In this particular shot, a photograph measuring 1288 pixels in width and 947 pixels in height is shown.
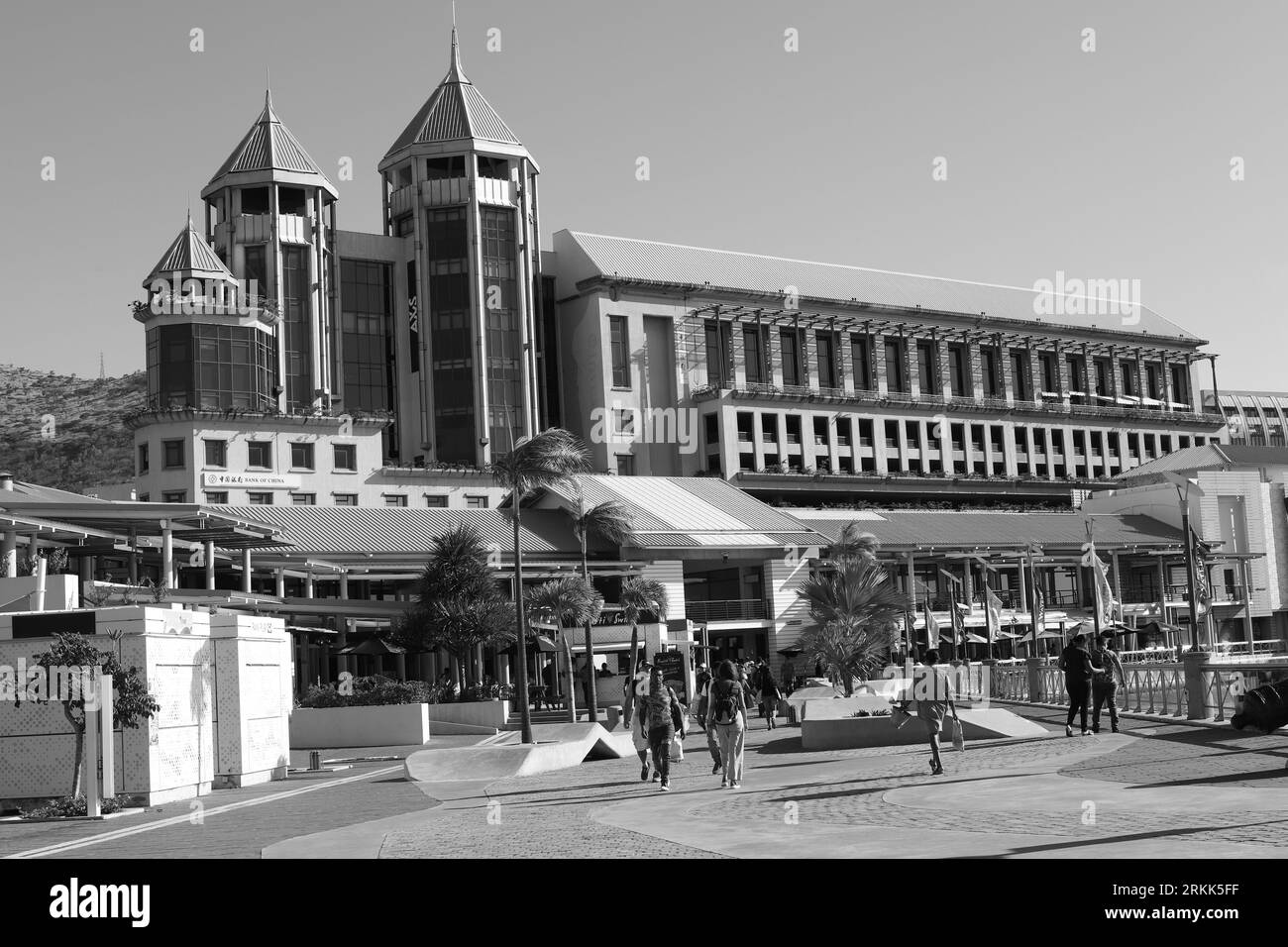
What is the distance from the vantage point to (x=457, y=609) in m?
46.5

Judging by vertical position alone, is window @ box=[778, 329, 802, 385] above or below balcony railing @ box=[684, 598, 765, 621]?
above

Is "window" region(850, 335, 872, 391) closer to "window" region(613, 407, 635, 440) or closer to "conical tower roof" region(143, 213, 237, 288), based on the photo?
"window" region(613, 407, 635, 440)

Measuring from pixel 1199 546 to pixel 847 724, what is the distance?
161ft

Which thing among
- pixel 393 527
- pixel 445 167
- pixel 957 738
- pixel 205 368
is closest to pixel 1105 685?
pixel 957 738

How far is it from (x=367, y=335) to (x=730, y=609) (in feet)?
105

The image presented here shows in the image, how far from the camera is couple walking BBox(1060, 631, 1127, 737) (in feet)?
76.1

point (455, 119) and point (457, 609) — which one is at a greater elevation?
point (455, 119)

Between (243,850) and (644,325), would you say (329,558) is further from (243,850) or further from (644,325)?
(243,850)

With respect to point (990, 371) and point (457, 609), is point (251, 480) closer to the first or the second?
point (457, 609)

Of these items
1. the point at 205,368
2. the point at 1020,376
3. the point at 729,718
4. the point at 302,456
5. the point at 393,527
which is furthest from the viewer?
the point at 1020,376

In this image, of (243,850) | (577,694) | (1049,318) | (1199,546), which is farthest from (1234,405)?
(243,850)

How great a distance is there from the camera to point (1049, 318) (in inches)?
4277

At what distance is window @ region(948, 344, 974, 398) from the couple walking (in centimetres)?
8040

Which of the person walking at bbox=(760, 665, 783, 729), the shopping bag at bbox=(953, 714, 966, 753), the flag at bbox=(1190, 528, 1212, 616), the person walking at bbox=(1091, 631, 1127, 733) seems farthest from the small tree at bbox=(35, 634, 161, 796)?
the flag at bbox=(1190, 528, 1212, 616)
